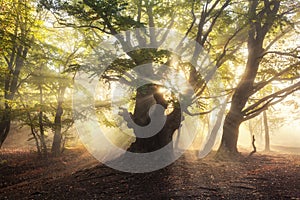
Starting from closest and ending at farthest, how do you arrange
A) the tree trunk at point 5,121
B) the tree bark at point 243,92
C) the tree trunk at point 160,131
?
the tree trunk at point 160,131, the tree trunk at point 5,121, the tree bark at point 243,92

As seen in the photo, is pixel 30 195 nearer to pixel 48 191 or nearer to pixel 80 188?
pixel 48 191

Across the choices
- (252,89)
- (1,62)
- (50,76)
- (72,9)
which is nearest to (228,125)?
(252,89)

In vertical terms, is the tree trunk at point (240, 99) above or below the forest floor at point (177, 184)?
above

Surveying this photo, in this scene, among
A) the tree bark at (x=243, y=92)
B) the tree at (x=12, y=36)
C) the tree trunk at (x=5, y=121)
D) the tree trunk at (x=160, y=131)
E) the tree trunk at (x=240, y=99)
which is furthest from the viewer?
A: the tree trunk at (x=240, y=99)

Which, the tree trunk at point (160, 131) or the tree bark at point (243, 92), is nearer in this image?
the tree trunk at point (160, 131)

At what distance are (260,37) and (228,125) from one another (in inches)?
242

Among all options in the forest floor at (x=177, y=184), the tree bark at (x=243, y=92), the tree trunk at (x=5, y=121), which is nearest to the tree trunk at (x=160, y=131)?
the forest floor at (x=177, y=184)

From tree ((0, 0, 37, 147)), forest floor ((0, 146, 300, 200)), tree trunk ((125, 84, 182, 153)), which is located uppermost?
tree ((0, 0, 37, 147))

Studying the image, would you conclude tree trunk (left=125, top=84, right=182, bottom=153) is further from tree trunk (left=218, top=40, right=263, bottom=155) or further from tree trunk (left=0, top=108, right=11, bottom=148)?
tree trunk (left=0, top=108, right=11, bottom=148)

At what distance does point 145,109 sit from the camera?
13.8 metres

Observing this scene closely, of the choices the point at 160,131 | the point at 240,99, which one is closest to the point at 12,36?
the point at 160,131

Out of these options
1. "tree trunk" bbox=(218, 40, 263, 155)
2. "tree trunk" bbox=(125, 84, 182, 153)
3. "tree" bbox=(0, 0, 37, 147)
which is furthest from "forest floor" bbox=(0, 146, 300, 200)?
"tree" bbox=(0, 0, 37, 147)

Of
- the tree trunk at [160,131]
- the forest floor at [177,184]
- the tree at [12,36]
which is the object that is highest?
the tree at [12,36]

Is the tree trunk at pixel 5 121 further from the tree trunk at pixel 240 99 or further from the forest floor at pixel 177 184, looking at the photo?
the tree trunk at pixel 240 99
